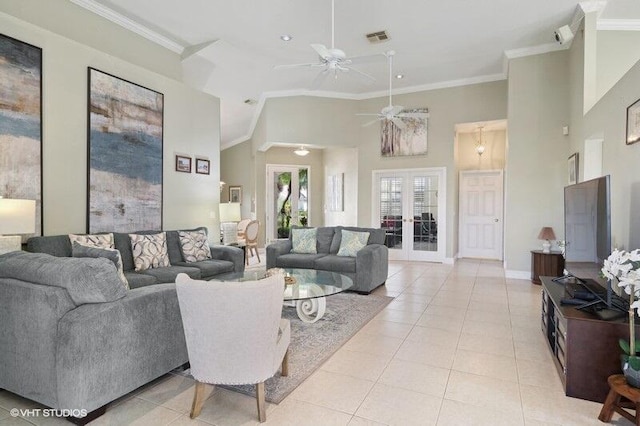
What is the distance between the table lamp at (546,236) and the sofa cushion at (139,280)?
5.67m

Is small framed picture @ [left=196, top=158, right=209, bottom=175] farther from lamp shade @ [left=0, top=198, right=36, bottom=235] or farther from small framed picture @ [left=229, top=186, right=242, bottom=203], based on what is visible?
small framed picture @ [left=229, top=186, right=242, bottom=203]

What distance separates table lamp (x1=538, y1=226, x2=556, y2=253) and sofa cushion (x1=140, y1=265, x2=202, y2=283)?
524 cm

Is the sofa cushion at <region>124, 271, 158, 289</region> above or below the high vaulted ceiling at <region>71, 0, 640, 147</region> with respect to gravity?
below

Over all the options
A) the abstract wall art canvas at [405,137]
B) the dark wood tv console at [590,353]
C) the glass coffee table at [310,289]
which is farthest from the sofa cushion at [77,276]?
the abstract wall art canvas at [405,137]

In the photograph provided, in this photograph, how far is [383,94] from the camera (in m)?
8.07

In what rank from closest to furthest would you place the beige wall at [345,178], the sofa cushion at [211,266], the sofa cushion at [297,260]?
the sofa cushion at [211,266] < the sofa cushion at [297,260] < the beige wall at [345,178]

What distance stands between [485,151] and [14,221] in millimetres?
8672

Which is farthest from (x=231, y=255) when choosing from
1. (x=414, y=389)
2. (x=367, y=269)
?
(x=414, y=389)

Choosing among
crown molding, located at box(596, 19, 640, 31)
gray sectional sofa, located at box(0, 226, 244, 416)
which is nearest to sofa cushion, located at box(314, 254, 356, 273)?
gray sectional sofa, located at box(0, 226, 244, 416)

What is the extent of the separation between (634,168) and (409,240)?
5.20 meters

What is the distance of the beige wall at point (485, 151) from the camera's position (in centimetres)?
830

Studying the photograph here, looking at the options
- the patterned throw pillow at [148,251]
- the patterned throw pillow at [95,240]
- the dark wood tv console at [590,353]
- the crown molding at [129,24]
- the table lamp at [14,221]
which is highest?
the crown molding at [129,24]

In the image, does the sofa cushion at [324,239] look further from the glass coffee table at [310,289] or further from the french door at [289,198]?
the french door at [289,198]

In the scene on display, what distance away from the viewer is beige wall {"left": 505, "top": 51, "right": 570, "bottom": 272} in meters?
5.75
